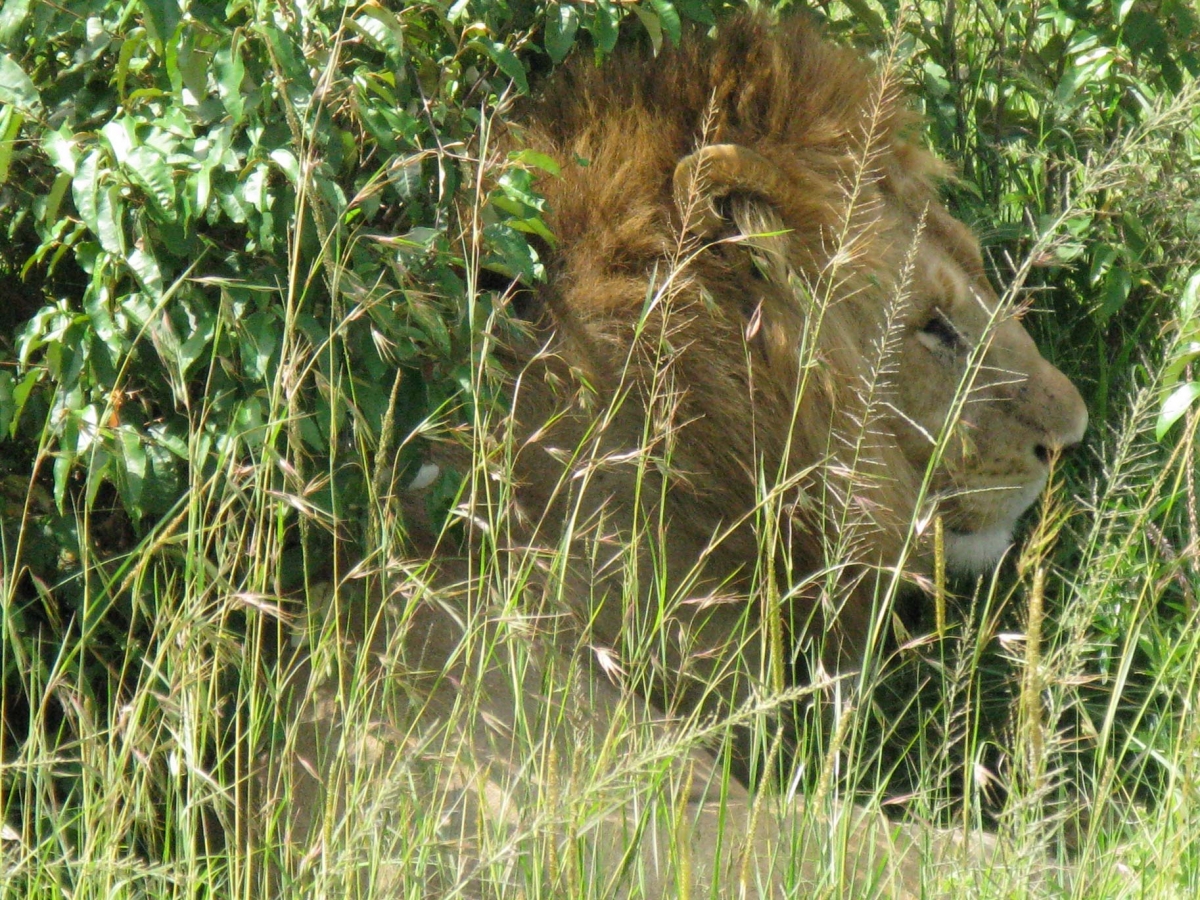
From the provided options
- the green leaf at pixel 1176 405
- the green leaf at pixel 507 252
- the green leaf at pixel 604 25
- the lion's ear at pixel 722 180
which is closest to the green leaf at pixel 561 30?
the green leaf at pixel 604 25

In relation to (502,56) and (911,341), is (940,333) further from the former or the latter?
(502,56)

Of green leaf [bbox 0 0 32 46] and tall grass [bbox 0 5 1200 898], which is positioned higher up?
green leaf [bbox 0 0 32 46]

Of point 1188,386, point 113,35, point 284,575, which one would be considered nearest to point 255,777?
point 284,575

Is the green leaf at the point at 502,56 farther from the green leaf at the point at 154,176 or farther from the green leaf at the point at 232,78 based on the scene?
the green leaf at the point at 154,176

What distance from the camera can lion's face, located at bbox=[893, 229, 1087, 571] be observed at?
331 cm

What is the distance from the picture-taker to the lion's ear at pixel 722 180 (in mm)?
2922

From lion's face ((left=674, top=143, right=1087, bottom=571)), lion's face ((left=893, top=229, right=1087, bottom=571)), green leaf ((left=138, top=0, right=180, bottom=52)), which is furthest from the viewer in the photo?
lion's face ((left=893, top=229, right=1087, bottom=571))

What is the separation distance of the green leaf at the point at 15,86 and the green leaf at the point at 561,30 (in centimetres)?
98

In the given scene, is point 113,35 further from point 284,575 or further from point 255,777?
point 255,777

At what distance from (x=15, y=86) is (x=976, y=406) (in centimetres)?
220

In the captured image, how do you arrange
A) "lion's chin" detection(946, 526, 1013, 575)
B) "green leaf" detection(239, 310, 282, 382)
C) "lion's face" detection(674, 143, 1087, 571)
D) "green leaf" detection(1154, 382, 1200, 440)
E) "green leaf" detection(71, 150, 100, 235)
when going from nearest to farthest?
1. "green leaf" detection(71, 150, 100, 235)
2. "green leaf" detection(239, 310, 282, 382)
3. "green leaf" detection(1154, 382, 1200, 440)
4. "lion's face" detection(674, 143, 1087, 571)
5. "lion's chin" detection(946, 526, 1013, 575)

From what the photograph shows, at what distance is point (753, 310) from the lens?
3.09 metres

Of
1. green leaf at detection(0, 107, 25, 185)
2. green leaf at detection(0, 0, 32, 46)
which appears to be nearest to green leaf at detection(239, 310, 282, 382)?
green leaf at detection(0, 107, 25, 185)

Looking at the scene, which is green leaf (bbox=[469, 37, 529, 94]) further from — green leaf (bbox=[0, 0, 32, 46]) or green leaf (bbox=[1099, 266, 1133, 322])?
green leaf (bbox=[1099, 266, 1133, 322])
